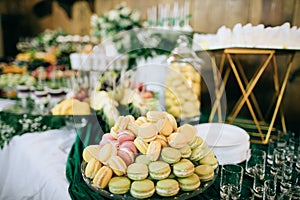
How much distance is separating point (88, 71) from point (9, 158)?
0.86 meters

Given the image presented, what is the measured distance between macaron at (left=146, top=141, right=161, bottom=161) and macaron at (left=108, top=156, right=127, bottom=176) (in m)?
0.07

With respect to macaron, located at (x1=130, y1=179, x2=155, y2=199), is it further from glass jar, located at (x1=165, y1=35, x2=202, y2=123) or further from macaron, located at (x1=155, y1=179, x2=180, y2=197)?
glass jar, located at (x1=165, y1=35, x2=202, y2=123)

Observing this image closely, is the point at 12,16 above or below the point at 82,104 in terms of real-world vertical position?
above

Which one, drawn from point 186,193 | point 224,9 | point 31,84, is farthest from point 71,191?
point 224,9

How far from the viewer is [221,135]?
3.74ft

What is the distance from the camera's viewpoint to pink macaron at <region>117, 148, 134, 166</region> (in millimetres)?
771

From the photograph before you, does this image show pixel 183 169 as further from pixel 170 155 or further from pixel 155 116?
pixel 155 116

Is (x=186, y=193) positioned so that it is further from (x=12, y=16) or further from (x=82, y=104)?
(x=12, y=16)

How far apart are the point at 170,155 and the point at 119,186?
15cm

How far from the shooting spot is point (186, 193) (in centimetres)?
75

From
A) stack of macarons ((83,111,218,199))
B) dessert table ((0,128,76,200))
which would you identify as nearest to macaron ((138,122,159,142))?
stack of macarons ((83,111,218,199))

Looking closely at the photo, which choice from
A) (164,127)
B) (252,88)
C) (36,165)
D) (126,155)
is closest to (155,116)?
(164,127)

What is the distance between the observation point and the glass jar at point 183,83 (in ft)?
4.65

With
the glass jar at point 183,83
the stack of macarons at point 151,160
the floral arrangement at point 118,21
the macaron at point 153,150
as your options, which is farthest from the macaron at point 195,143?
the floral arrangement at point 118,21
